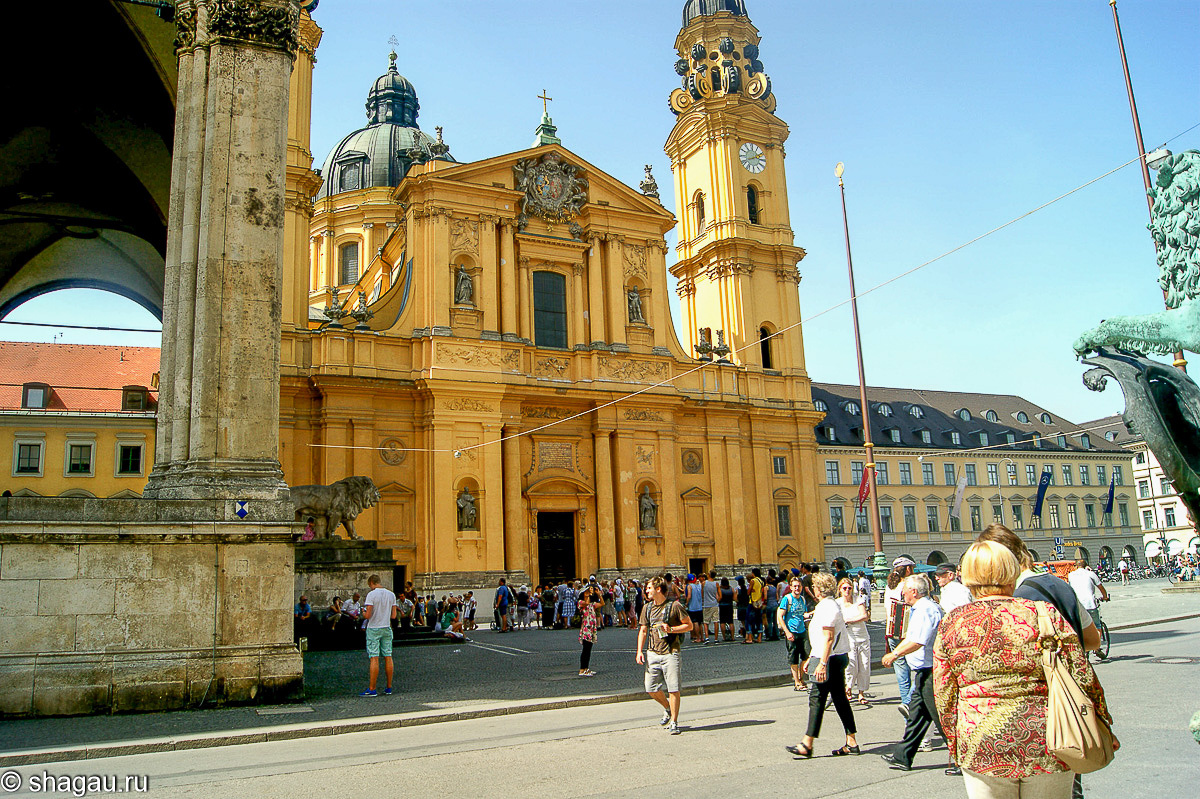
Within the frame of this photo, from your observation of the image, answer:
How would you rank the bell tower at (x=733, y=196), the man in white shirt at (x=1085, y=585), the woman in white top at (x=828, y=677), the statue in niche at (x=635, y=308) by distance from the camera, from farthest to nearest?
the bell tower at (x=733, y=196), the statue in niche at (x=635, y=308), the man in white shirt at (x=1085, y=585), the woman in white top at (x=828, y=677)

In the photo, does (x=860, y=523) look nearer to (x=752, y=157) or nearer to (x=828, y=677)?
(x=752, y=157)

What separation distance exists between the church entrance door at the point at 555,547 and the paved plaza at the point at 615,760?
23.8m

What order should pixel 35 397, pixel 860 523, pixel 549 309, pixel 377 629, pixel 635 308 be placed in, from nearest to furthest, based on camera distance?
pixel 377 629
pixel 549 309
pixel 635 308
pixel 35 397
pixel 860 523

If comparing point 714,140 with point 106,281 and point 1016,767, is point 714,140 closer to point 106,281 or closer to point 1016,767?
point 106,281

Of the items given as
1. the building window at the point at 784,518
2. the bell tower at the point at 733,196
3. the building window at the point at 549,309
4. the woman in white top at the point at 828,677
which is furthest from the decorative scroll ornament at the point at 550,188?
the woman in white top at the point at 828,677

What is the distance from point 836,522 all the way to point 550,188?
27031 millimetres

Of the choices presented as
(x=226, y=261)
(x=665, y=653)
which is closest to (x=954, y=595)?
(x=665, y=653)

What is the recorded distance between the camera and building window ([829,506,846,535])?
50.5m

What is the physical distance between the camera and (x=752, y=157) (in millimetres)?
42562

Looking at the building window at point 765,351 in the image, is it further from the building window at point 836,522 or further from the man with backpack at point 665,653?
the man with backpack at point 665,653

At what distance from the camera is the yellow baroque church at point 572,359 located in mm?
31594

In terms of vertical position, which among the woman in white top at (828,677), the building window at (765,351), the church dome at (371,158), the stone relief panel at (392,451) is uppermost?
the church dome at (371,158)

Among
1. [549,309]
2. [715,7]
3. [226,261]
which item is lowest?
[226,261]

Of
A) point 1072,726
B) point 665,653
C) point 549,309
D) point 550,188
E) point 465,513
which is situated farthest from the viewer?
point 550,188
